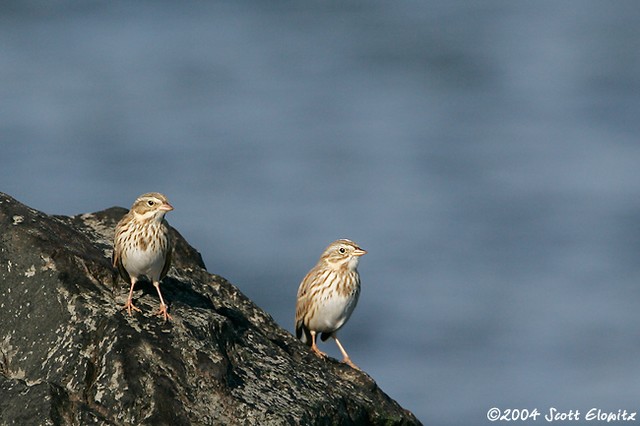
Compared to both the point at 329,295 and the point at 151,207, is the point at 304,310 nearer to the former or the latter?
the point at 329,295

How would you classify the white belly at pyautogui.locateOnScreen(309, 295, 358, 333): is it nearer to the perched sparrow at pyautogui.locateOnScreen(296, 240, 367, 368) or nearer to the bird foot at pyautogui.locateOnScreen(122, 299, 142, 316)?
the perched sparrow at pyautogui.locateOnScreen(296, 240, 367, 368)

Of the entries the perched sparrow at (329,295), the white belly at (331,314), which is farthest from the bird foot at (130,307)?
the white belly at (331,314)

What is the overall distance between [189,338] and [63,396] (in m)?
1.67

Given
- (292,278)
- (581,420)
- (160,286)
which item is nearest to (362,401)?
(160,286)

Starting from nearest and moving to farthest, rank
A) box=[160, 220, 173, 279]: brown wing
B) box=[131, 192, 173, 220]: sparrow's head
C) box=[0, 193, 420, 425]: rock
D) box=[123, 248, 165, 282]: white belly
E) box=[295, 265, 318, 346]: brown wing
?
box=[0, 193, 420, 425]: rock
box=[123, 248, 165, 282]: white belly
box=[160, 220, 173, 279]: brown wing
box=[131, 192, 173, 220]: sparrow's head
box=[295, 265, 318, 346]: brown wing

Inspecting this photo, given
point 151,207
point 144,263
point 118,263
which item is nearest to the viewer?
point 144,263

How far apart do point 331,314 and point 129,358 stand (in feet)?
21.6

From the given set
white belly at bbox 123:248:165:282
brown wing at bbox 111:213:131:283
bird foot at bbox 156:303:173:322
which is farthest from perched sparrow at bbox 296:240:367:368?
bird foot at bbox 156:303:173:322

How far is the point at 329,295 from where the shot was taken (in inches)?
808

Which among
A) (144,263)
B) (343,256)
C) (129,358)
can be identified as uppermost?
(343,256)

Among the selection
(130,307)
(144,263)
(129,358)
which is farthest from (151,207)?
(129,358)

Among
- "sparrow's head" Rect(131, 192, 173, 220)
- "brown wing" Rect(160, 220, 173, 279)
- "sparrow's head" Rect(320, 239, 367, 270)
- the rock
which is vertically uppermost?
"sparrow's head" Rect(320, 239, 367, 270)

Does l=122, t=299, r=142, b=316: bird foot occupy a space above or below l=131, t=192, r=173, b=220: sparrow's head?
below

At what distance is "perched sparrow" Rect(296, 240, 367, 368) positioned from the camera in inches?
808
